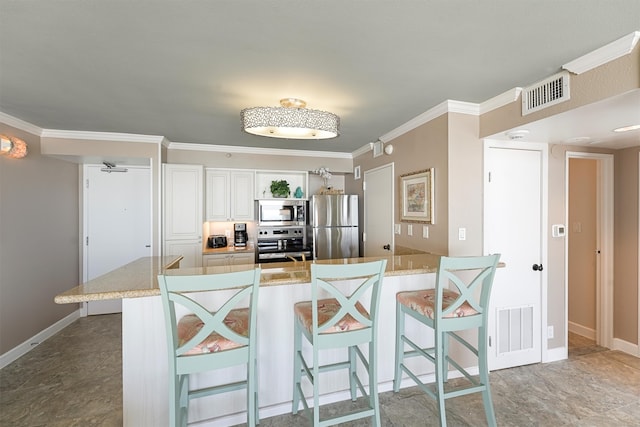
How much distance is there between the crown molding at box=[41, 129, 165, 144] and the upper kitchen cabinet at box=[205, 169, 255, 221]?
2.60 feet

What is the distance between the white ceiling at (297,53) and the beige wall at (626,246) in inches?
18.5

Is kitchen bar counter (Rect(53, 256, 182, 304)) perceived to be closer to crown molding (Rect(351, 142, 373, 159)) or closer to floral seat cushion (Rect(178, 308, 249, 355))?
floral seat cushion (Rect(178, 308, 249, 355))

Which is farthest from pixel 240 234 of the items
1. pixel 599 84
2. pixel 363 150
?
pixel 599 84

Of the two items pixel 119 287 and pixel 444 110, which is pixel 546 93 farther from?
pixel 119 287

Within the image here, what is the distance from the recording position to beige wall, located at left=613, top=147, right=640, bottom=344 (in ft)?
9.68

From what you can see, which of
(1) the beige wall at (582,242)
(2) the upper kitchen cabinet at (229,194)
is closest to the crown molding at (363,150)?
(2) the upper kitchen cabinet at (229,194)

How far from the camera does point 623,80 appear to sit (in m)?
1.61

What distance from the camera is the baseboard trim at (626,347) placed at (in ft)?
9.53

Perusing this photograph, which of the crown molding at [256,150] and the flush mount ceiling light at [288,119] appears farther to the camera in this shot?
the crown molding at [256,150]

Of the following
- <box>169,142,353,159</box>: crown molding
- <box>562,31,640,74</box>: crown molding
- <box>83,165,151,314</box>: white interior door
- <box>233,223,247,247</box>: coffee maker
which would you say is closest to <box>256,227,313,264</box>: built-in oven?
<box>233,223,247,247</box>: coffee maker

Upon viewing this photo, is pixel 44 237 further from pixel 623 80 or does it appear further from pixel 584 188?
pixel 584 188

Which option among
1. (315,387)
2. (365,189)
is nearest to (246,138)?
(365,189)

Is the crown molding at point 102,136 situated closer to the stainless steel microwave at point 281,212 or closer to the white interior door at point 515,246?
the stainless steel microwave at point 281,212

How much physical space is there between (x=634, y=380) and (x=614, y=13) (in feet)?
9.66
